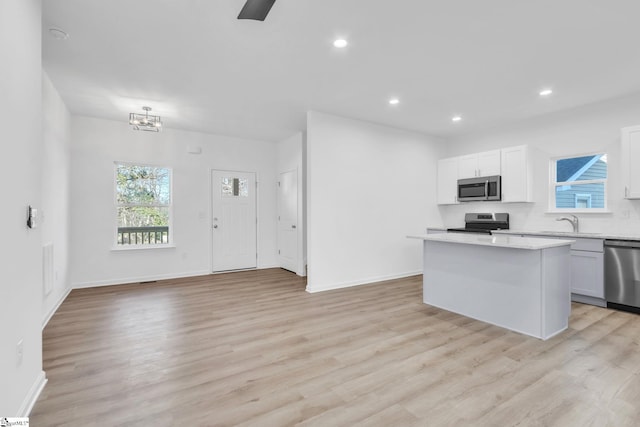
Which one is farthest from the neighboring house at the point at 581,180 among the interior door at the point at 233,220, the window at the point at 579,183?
the interior door at the point at 233,220

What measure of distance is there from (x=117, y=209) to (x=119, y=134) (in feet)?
4.15

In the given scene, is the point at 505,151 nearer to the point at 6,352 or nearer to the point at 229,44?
the point at 229,44

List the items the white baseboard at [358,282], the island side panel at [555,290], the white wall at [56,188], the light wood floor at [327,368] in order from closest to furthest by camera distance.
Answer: the light wood floor at [327,368], the island side panel at [555,290], the white wall at [56,188], the white baseboard at [358,282]

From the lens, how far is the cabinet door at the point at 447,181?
229 inches

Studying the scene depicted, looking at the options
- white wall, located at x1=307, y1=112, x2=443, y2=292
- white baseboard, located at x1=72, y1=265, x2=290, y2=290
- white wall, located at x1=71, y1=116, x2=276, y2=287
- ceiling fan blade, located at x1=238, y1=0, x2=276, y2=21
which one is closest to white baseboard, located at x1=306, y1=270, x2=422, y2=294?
white wall, located at x1=307, y1=112, x2=443, y2=292

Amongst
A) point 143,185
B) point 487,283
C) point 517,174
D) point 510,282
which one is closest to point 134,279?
point 143,185

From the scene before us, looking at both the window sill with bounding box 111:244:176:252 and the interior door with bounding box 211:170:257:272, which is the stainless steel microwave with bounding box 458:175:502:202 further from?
the window sill with bounding box 111:244:176:252

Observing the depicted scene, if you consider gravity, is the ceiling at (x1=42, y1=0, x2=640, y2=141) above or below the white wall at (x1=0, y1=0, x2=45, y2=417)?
above

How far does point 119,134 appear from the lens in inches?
204

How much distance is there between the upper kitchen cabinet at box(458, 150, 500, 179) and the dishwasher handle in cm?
181

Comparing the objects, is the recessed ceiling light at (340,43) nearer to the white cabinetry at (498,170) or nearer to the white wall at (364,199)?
the white wall at (364,199)

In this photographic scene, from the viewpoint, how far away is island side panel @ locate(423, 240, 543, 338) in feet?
9.64

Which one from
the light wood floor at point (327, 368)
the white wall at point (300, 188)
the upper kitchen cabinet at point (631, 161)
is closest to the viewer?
the light wood floor at point (327, 368)

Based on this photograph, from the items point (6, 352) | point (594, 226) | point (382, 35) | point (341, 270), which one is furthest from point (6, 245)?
point (594, 226)
